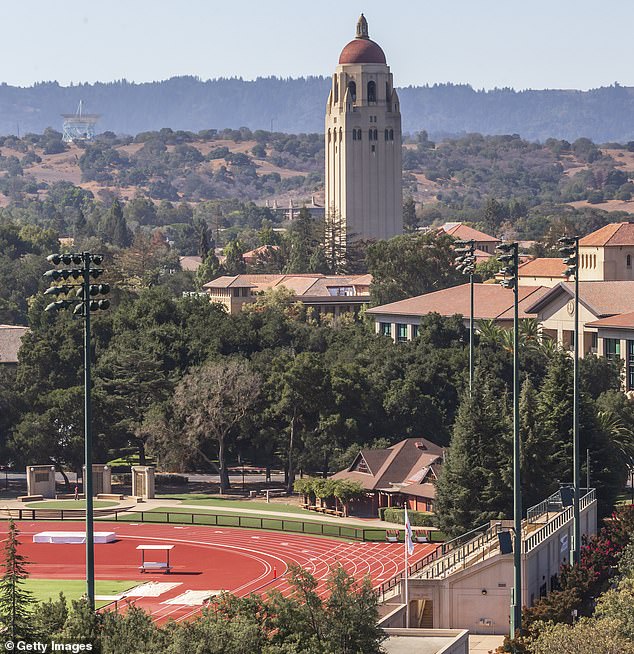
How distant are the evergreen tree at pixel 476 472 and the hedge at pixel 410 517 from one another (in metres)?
4.00

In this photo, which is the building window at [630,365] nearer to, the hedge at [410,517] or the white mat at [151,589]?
the hedge at [410,517]

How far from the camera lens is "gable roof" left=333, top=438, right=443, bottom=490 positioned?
84.4 meters

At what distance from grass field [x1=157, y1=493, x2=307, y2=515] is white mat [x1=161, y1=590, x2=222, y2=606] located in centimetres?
1978

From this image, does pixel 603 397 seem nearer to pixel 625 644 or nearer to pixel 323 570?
pixel 323 570

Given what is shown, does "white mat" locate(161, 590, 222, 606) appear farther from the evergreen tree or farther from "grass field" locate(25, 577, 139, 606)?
the evergreen tree

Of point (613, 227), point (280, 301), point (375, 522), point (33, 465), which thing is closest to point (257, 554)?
point (375, 522)

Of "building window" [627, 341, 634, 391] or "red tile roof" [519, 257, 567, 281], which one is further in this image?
"red tile roof" [519, 257, 567, 281]

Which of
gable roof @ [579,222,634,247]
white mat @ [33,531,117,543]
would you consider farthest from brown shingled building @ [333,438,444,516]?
gable roof @ [579,222,634,247]

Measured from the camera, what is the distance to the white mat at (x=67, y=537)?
7625cm

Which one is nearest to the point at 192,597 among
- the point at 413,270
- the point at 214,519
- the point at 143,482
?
the point at 214,519

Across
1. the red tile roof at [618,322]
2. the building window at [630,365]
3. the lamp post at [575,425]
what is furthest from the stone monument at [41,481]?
the red tile roof at [618,322]

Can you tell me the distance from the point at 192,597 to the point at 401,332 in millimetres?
69522

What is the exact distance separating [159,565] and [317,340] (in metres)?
48.4

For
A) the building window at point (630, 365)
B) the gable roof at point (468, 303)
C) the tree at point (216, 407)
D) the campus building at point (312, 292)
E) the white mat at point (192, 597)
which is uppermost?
the campus building at point (312, 292)
